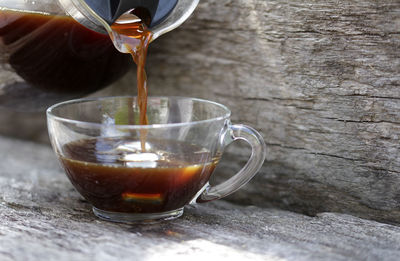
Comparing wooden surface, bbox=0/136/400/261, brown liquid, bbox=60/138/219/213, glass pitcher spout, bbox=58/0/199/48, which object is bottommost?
wooden surface, bbox=0/136/400/261

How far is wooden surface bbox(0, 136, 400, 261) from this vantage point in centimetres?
79

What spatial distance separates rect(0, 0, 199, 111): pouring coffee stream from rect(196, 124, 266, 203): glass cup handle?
226 millimetres

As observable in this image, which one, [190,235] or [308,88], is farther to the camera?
[308,88]

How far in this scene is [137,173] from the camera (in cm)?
86

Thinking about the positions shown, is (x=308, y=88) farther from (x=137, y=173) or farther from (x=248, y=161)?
(x=137, y=173)

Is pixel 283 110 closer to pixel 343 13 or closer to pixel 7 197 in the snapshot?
pixel 343 13

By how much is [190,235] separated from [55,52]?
0.42 metres

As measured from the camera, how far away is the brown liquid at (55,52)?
0.98 m

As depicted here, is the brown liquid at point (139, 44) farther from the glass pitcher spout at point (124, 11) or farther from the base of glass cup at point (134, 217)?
the base of glass cup at point (134, 217)

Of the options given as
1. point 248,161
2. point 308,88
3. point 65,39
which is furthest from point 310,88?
point 65,39

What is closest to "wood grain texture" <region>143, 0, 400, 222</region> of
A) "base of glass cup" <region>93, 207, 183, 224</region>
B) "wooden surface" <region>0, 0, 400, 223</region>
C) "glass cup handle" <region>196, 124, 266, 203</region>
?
"wooden surface" <region>0, 0, 400, 223</region>

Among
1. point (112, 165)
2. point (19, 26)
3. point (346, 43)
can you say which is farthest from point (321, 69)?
point (19, 26)

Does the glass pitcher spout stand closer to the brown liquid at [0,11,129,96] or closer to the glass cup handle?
the brown liquid at [0,11,129,96]

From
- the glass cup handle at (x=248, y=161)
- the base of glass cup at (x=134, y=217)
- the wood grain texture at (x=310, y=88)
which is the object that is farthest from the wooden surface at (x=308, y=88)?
the base of glass cup at (x=134, y=217)
